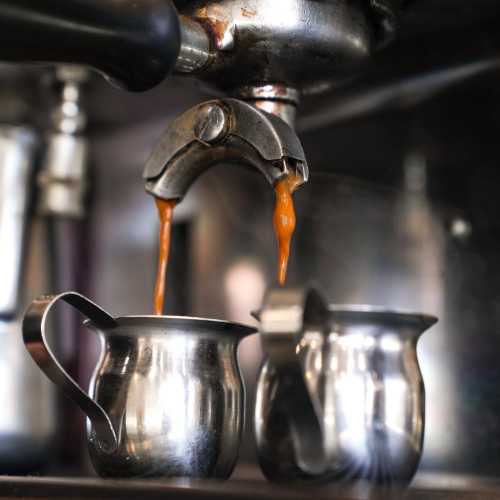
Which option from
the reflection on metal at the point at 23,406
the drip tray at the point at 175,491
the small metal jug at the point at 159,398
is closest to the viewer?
the drip tray at the point at 175,491

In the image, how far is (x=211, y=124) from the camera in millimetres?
510

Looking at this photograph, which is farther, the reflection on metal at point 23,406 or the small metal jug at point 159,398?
the reflection on metal at point 23,406

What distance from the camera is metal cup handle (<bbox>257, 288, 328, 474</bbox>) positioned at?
0.42 metres

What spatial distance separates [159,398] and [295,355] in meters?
0.10

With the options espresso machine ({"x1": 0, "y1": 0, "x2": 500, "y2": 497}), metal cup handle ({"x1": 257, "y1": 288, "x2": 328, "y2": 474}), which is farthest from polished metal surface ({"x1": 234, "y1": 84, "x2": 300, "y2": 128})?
metal cup handle ({"x1": 257, "y1": 288, "x2": 328, "y2": 474})

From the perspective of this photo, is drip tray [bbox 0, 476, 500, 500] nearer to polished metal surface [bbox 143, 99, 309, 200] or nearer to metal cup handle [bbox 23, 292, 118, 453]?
metal cup handle [bbox 23, 292, 118, 453]

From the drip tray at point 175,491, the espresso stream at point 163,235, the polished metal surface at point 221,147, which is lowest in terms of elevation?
the drip tray at point 175,491

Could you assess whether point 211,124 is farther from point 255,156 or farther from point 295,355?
point 295,355

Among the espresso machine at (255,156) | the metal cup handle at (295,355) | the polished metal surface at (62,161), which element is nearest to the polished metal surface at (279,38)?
the espresso machine at (255,156)

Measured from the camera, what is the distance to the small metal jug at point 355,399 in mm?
531

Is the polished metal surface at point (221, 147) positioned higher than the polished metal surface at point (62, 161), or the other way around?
the polished metal surface at point (62, 161)

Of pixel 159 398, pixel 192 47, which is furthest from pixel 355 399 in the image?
pixel 192 47

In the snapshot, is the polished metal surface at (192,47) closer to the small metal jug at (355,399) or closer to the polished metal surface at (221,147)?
the polished metal surface at (221,147)

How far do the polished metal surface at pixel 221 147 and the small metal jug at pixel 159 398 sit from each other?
0.29 feet
